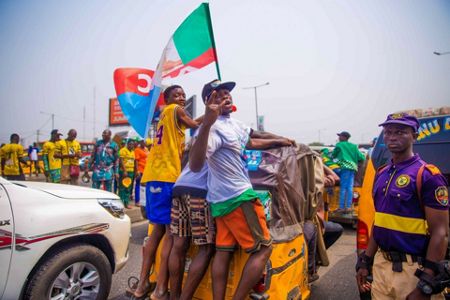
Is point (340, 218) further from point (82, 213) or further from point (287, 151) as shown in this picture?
point (82, 213)

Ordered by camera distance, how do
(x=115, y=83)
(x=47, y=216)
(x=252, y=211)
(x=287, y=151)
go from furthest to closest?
(x=115, y=83) → (x=287, y=151) → (x=47, y=216) → (x=252, y=211)

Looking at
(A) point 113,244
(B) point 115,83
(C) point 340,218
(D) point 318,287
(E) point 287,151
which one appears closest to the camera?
(E) point 287,151

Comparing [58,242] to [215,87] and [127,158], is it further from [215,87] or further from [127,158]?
[127,158]

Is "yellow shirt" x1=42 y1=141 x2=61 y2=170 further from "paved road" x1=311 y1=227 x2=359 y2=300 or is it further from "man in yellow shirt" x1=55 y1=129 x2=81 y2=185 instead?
"paved road" x1=311 y1=227 x2=359 y2=300

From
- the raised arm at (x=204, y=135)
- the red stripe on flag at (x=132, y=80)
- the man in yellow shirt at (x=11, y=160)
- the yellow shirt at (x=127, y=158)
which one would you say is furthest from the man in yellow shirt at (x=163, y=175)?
the man in yellow shirt at (x=11, y=160)

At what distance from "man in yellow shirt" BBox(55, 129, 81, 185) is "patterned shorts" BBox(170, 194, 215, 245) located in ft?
21.2

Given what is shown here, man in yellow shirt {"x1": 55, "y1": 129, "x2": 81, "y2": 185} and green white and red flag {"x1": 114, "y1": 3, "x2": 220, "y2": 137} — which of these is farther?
man in yellow shirt {"x1": 55, "y1": 129, "x2": 81, "y2": 185}

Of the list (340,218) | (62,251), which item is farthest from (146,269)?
(340,218)

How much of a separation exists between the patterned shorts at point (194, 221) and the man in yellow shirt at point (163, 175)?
0.24 m

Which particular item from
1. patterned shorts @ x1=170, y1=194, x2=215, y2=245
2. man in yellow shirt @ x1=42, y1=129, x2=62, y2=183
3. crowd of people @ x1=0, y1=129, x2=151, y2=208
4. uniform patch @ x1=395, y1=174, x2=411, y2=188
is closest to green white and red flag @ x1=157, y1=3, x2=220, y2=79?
patterned shorts @ x1=170, y1=194, x2=215, y2=245

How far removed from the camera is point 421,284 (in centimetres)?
178

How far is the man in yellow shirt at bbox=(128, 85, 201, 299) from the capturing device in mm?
2742

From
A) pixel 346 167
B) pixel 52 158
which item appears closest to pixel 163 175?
pixel 346 167

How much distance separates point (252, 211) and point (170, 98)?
1476mm
